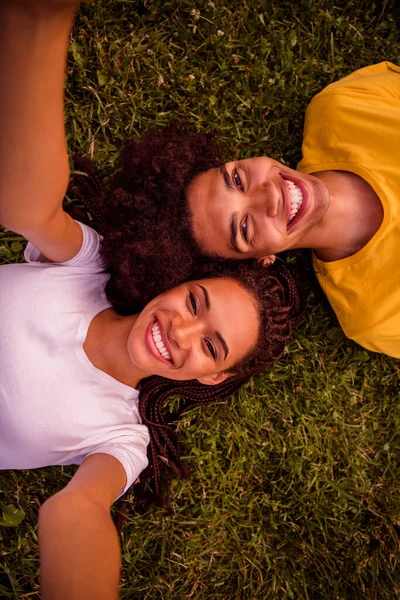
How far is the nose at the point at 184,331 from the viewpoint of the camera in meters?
2.14

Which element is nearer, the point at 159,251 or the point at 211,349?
the point at 211,349

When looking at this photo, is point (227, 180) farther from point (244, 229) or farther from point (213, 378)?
point (213, 378)

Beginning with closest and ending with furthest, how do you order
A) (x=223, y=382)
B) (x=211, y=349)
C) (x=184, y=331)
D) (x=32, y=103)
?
(x=32, y=103), (x=184, y=331), (x=211, y=349), (x=223, y=382)

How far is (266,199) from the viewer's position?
2.24 meters

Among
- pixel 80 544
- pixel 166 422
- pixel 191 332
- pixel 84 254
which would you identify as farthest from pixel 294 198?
pixel 80 544

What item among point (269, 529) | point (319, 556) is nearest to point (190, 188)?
point (269, 529)

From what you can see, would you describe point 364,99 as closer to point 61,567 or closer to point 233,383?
point 233,383

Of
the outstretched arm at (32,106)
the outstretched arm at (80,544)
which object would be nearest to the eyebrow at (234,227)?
the outstretched arm at (32,106)

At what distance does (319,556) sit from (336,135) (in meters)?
2.78

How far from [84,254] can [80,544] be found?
1350mm

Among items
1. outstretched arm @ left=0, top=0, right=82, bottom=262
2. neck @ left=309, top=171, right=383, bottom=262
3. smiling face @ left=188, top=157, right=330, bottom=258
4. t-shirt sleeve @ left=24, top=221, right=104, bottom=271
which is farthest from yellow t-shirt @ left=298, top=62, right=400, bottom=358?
outstretched arm @ left=0, top=0, right=82, bottom=262

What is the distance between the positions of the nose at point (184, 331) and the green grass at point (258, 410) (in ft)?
3.63

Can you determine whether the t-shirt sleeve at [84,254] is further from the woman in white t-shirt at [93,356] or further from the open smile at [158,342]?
the open smile at [158,342]

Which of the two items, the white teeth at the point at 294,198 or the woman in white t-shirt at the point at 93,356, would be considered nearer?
the woman in white t-shirt at the point at 93,356
